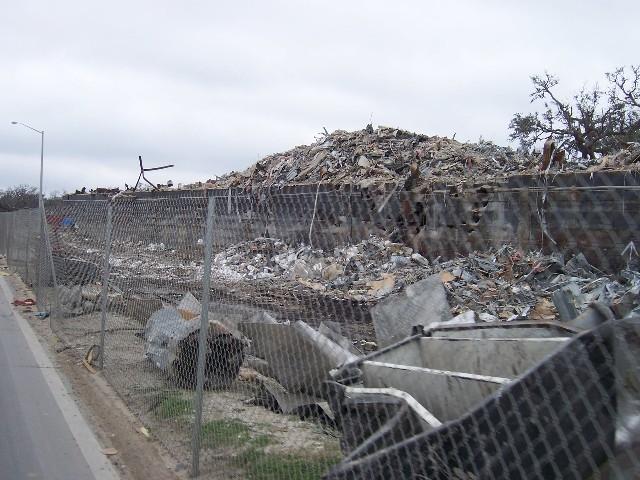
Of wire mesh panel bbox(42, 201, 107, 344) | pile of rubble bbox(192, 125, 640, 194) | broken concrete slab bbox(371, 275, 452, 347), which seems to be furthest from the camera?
pile of rubble bbox(192, 125, 640, 194)

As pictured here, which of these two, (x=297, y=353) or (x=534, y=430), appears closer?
(x=534, y=430)

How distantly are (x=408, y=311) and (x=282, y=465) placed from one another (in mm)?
1381

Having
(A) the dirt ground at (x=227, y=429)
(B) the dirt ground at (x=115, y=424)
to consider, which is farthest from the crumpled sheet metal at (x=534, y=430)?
(B) the dirt ground at (x=115, y=424)

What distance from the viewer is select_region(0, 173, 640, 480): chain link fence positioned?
2236 millimetres

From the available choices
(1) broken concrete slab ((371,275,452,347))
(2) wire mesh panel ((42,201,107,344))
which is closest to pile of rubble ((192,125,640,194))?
(2) wire mesh panel ((42,201,107,344))

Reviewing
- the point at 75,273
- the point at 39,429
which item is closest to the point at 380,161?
the point at 75,273

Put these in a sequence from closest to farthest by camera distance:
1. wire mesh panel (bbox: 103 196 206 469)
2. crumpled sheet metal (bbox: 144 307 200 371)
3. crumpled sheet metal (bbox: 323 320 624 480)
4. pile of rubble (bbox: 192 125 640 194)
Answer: crumpled sheet metal (bbox: 323 320 624 480) < wire mesh panel (bbox: 103 196 206 469) < crumpled sheet metal (bbox: 144 307 200 371) < pile of rubble (bbox: 192 125 640 194)

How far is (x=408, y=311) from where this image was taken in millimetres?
4434

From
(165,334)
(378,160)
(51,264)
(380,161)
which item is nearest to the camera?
(165,334)

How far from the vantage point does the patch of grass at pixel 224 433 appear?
4.90m

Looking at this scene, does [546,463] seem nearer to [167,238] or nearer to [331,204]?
[331,204]

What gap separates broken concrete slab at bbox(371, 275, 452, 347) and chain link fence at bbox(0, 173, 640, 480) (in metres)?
0.02

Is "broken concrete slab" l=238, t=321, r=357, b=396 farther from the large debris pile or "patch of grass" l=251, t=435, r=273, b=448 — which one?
the large debris pile

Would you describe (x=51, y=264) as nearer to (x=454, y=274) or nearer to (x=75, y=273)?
(x=75, y=273)
